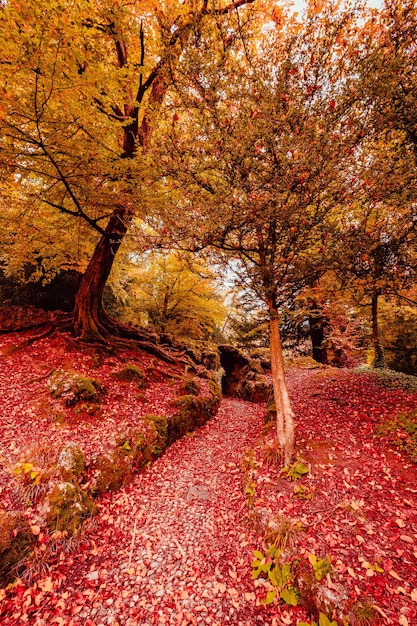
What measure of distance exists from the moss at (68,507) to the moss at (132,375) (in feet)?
11.8

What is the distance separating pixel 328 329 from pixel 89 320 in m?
11.7

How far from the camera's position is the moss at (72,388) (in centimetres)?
602

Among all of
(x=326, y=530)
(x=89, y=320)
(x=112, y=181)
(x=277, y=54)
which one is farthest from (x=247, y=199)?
(x=89, y=320)

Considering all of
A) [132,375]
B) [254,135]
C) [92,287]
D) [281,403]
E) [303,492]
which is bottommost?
[303,492]

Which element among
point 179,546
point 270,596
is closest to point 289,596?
point 270,596


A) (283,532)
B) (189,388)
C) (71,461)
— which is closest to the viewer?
(283,532)

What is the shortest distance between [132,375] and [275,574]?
19.0 ft

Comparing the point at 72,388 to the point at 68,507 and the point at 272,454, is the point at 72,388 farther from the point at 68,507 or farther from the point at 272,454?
the point at 272,454

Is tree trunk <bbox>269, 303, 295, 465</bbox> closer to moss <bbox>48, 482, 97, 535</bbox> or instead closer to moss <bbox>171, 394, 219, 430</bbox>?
moss <bbox>171, 394, 219, 430</bbox>

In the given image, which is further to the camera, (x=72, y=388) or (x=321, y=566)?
(x=72, y=388)

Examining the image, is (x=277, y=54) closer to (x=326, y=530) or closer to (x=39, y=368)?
(x=326, y=530)

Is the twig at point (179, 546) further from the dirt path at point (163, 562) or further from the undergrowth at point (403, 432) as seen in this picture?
the undergrowth at point (403, 432)

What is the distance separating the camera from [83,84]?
469cm

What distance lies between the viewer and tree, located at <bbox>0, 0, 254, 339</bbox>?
13.9 ft
